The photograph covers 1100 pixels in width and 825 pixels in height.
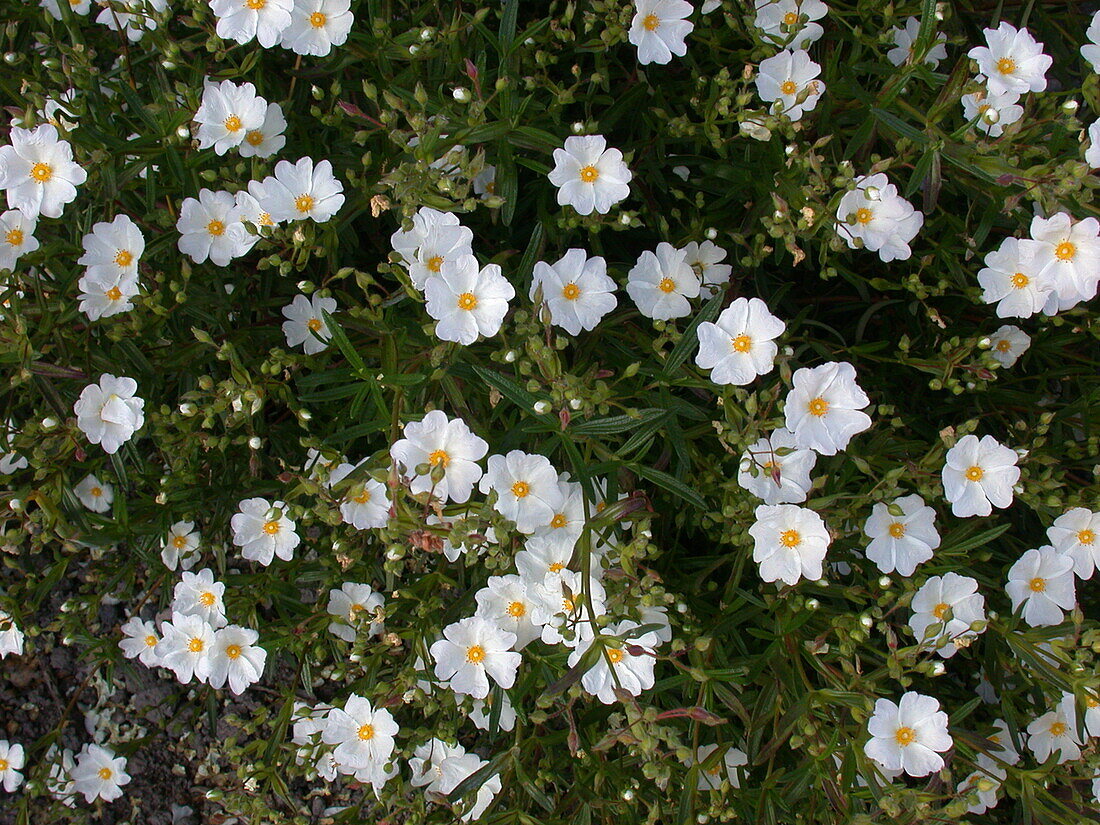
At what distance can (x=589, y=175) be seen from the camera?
3.29 metres

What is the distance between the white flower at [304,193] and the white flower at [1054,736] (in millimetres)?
3419

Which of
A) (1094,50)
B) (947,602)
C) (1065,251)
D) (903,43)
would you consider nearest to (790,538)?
(947,602)

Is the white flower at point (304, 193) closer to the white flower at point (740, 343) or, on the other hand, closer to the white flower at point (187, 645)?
the white flower at point (740, 343)

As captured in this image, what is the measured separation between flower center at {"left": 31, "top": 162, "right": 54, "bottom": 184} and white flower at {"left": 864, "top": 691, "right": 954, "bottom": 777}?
350 centimetres

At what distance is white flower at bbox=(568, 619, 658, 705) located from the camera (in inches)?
117

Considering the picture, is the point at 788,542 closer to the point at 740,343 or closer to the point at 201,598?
the point at 740,343

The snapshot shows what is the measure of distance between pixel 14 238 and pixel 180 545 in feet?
4.76

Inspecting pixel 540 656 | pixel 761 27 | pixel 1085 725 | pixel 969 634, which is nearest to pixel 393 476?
pixel 540 656

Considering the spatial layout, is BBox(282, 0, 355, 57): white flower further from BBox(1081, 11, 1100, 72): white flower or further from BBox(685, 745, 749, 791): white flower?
BBox(685, 745, 749, 791): white flower

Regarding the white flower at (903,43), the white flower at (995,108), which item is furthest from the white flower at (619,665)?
the white flower at (903,43)

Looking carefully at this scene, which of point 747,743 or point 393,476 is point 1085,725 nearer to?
point 747,743

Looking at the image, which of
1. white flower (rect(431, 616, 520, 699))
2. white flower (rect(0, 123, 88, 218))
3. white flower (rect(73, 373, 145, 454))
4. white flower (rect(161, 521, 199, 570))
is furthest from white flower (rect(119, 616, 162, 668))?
white flower (rect(0, 123, 88, 218))

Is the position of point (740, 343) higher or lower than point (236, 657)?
higher

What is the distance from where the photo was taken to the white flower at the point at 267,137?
11.6 feet
